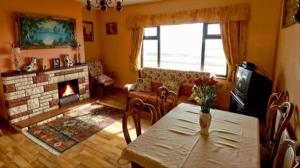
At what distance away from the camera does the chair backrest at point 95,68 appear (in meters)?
5.25

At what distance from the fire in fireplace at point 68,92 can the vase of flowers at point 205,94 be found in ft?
11.9

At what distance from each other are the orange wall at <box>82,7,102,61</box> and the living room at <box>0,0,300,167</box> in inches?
8.2

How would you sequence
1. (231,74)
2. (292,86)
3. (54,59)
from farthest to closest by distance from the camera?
(54,59) → (231,74) → (292,86)

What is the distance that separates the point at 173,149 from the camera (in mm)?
1386

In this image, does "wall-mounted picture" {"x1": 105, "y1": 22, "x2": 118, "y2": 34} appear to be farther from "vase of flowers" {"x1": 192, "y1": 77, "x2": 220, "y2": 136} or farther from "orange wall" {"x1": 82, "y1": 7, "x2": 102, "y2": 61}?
"vase of flowers" {"x1": 192, "y1": 77, "x2": 220, "y2": 136}

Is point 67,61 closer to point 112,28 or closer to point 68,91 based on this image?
point 68,91

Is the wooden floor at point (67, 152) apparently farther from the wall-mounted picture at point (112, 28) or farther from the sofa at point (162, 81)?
the wall-mounted picture at point (112, 28)

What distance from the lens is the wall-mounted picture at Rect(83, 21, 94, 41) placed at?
5.44 meters

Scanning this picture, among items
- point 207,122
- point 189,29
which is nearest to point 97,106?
point 189,29

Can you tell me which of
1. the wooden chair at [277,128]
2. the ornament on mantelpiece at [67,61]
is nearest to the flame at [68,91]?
the ornament on mantelpiece at [67,61]

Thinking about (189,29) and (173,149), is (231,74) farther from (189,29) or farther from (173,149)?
(173,149)

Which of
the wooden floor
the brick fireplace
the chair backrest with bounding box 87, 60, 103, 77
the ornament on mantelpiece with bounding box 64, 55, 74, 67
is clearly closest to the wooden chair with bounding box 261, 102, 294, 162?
the wooden floor

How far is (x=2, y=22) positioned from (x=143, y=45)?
119 inches

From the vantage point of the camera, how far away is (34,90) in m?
3.74
